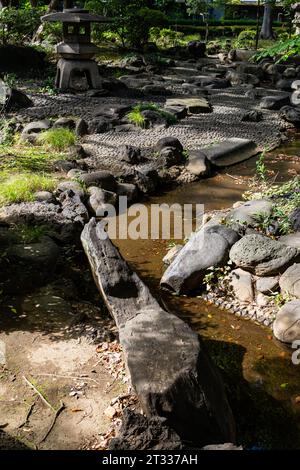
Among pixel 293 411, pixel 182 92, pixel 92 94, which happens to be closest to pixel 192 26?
pixel 182 92

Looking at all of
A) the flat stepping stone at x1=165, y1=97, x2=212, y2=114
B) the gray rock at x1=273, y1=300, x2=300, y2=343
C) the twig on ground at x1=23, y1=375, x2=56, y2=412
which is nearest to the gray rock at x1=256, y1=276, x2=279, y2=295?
the gray rock at x1=273, y1=300, x2=300, y2=343

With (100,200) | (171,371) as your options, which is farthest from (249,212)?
(171,371)

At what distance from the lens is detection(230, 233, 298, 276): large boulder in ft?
21.5

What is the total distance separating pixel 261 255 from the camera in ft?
Result: 21.9

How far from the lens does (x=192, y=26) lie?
35.4 metres

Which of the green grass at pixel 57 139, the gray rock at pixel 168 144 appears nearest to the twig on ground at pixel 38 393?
the green grass at pixel 57 139

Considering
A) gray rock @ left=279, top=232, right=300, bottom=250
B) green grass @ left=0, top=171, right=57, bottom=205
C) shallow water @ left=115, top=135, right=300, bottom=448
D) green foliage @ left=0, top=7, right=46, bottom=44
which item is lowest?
shallow water @ left=115, top=135, right=300, bottom=448

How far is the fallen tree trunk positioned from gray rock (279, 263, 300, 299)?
194 centimetres

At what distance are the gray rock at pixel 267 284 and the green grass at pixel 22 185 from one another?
13.7 ft

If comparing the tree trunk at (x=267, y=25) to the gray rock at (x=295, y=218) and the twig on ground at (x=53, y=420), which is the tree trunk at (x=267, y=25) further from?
the twig on ground at (x=53, y=420)

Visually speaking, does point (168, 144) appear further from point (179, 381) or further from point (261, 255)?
point (179, 381)

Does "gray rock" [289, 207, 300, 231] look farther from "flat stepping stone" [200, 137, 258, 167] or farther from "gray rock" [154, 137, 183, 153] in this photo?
"gray rock" [154, 137, 183, 153]

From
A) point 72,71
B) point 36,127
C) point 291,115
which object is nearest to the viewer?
point 36,127

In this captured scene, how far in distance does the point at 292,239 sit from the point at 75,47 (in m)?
11.4
